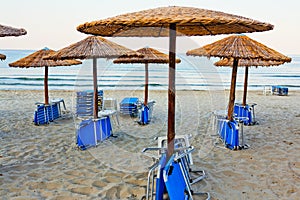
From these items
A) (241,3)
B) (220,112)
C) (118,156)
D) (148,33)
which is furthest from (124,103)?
(241,3)

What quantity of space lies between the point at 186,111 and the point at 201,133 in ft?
9.96

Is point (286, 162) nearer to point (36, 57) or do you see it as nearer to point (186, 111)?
point (186, 111)

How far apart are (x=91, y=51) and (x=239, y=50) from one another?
104 inches

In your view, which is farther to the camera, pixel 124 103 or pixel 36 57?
pixel 124 103

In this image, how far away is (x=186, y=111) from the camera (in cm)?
959

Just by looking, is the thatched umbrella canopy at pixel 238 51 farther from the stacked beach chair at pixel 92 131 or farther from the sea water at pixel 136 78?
the sea water at pixel 136 78

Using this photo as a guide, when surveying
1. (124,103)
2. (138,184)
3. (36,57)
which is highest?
(36,57)

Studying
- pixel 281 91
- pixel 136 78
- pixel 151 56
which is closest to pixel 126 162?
pixel 151 56

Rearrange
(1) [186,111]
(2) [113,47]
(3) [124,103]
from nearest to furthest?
1. (2) [113,47]
2. (3) [124,103]
3. (1) [186,111]

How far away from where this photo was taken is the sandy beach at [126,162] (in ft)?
11.7

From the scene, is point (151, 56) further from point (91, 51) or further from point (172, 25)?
point (172, 25)

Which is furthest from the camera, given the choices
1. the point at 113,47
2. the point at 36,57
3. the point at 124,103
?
the point at 124,103

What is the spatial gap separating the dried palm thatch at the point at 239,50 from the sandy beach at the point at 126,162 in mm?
1705

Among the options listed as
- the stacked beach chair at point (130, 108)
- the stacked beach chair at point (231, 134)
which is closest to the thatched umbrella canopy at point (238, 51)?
the stacked beach chair at point (231, 134)
